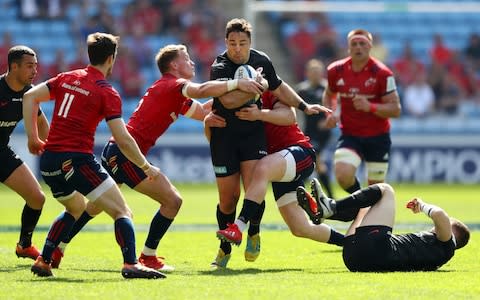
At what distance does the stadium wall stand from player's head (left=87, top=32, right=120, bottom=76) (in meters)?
15.4

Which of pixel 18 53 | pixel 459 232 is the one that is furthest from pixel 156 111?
pixel 459 232

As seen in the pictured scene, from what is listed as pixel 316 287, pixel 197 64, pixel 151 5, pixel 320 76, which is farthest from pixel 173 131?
pixel 316 287

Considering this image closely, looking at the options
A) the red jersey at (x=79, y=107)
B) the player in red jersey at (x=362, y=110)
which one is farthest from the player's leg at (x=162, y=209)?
the player in red jersey at (x=362, y=110)

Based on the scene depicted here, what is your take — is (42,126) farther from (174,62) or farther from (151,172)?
(151,172)

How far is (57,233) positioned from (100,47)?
70.9 inches

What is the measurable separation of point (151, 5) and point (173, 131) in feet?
13.4

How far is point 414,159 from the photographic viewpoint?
83.4 ft

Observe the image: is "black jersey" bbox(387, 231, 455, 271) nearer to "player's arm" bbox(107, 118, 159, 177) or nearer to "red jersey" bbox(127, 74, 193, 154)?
"player's arm" bbox(107, 118, 159, 177)

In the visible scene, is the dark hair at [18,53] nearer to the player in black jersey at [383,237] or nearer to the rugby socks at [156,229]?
the rugby socks at [156,229]

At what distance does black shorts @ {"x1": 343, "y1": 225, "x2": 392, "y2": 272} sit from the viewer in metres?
9.09

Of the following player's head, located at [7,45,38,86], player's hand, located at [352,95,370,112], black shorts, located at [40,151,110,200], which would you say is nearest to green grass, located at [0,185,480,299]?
black shorts, located at [40,151,110,200]

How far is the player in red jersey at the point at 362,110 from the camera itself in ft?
42.9

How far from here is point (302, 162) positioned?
33.1ft

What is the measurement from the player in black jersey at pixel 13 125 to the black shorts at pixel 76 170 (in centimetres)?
166
